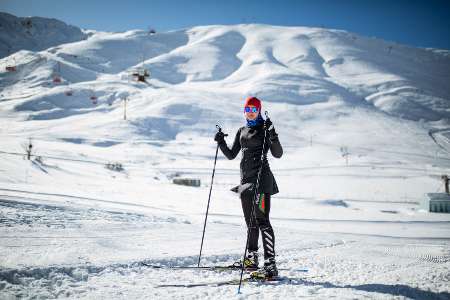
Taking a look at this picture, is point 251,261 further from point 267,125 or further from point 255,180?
point 267,125

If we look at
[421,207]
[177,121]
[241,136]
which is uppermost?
[177,121]

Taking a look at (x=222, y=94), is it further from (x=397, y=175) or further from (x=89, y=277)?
(x=89, y=277)

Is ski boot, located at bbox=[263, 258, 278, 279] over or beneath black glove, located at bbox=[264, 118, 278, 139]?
beneath

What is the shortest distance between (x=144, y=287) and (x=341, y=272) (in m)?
2.55

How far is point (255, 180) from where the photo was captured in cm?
460

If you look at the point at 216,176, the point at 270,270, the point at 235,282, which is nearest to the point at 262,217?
the point at 270,270

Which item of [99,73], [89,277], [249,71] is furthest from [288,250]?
[99,73]

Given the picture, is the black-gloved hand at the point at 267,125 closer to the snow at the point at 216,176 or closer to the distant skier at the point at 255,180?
the distant skier at the point at 255,180

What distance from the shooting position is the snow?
13.3ft

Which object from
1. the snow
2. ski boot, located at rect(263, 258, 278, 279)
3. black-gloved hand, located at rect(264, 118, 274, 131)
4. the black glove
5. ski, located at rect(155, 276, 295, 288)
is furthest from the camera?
black-gloved hand, located at rect(264, 118, 274, 131)

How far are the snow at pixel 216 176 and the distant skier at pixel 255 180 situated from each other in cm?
49

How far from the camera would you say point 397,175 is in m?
57.0

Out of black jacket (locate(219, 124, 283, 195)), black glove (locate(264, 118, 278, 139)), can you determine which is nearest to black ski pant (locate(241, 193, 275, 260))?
black jacket (locate(219, 124, 283, 195))

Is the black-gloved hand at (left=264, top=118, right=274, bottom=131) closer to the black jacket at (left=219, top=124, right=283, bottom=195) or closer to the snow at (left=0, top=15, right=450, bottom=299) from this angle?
the black jacket at (left=219, top=124, right=283, bottom=195)
